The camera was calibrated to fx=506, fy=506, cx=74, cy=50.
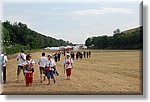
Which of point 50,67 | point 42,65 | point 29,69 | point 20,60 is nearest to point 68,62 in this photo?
point 50,67

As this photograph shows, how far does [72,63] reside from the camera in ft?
29.3

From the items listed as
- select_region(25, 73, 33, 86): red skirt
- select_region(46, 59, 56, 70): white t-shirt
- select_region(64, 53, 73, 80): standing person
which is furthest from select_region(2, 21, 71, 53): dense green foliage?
select_region(64, 53, 73, 80): standing person

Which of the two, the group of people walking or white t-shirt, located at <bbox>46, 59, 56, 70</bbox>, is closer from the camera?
white t-shirt, located at <bbox>46, 59, 56, 70</bbox>

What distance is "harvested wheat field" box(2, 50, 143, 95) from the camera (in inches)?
317

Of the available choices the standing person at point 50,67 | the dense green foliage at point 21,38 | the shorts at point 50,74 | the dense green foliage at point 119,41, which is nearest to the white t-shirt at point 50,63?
the standing person at point 50,67

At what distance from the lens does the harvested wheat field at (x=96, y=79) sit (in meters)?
8.05

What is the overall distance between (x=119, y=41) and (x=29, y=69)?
1577mm

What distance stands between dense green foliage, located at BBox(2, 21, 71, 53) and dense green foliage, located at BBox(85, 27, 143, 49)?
460 millimetres

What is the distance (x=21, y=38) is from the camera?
8258 millimetres

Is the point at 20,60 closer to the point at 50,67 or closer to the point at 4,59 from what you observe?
the point at 4,59

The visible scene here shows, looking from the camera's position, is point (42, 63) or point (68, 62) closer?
point (42, 63)

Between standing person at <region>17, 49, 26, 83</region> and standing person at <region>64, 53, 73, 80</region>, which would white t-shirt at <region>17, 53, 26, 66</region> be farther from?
standing person at <region>64, 53, 73, 80</region>

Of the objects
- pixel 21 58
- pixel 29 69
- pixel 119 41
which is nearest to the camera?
pixel 119 41

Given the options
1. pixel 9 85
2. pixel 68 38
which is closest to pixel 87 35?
pixel 68 38
